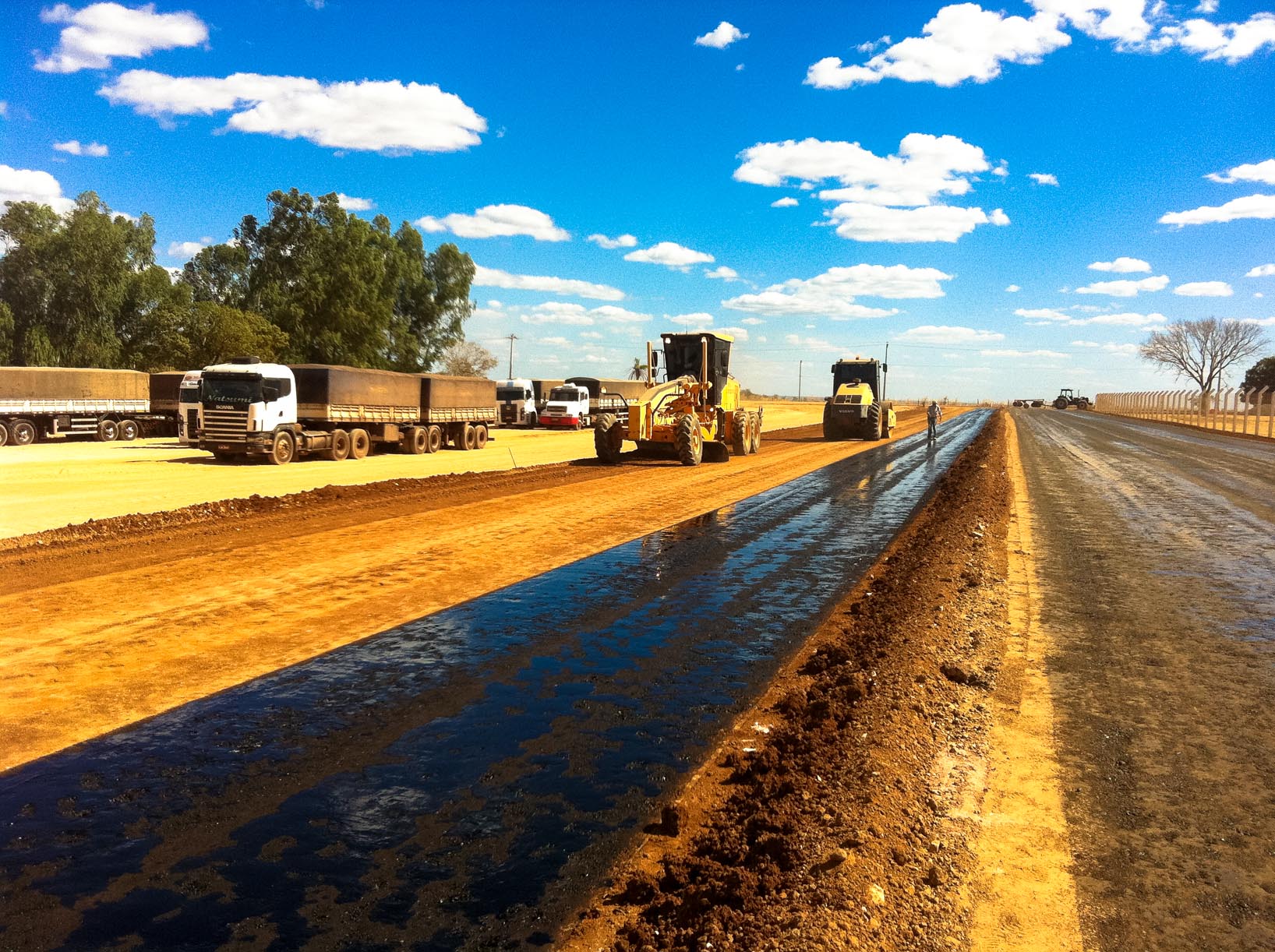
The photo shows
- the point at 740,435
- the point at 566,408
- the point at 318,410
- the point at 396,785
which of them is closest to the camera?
the point at 396,785

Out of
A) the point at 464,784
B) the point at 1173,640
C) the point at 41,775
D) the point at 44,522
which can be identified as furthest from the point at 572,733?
the point at 44,522

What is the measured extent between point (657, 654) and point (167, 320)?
56.2 metres

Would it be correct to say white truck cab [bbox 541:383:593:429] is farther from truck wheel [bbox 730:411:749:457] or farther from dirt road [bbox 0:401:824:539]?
truck wheel [bbox 730:411:749:457]

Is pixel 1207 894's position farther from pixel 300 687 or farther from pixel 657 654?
pixel 300 687

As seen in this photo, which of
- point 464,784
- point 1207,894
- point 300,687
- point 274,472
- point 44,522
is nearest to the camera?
point 1207,894

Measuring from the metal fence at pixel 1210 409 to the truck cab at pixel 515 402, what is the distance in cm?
3642

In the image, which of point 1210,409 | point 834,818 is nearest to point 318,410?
point 834,818

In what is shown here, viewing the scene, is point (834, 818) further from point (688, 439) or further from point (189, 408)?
point (189, 408)

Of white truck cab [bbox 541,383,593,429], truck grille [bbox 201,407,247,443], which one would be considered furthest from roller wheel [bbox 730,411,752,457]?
white truck cab [bbox 541,383,593,429]

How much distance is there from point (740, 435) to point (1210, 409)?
4696 centimetres

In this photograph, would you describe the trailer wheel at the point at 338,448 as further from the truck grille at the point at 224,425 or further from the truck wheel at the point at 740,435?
the truck wheel at the point at 740,435

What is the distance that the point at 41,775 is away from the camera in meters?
4.52

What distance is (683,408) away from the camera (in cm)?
2306

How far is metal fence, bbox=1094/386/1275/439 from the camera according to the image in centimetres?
4419
